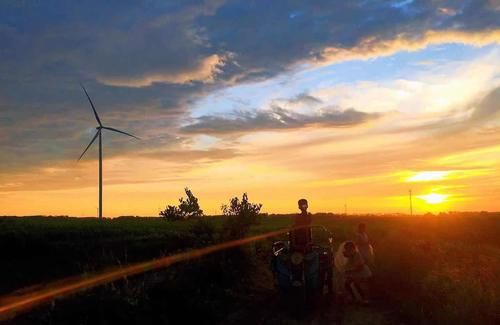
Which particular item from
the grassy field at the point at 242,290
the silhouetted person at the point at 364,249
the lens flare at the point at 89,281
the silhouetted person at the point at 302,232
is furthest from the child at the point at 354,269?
the lens flare at the point at 89,281

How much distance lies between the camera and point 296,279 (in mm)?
14641

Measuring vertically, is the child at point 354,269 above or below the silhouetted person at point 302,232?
below

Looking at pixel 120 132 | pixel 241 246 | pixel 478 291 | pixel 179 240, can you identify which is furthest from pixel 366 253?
pixel 120 132

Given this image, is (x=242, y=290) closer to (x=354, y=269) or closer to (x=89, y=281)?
(x=354, y=269)

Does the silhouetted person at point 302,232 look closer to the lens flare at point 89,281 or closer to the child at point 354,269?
the lens flare at point 89,281

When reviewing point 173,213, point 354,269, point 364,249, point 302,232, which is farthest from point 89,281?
point 173,213

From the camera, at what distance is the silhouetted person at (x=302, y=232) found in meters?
15.1

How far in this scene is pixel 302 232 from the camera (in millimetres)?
15164

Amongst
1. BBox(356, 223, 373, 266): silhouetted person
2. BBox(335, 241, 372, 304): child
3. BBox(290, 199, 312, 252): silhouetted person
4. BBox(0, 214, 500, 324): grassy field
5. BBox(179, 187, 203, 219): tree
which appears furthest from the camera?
BBox(179, 187, 203, 219): tree

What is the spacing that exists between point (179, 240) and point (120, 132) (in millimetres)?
21648

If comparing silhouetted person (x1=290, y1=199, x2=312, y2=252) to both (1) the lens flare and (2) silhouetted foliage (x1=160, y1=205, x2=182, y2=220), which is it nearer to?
(1) the lens flare

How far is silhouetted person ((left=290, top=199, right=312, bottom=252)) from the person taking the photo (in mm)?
15133

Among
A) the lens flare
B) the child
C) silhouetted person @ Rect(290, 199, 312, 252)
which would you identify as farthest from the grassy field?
silhouetted person @ Rect(290, 199, 312, 252)

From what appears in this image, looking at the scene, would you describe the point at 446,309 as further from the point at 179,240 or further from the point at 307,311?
the point at 179,240
